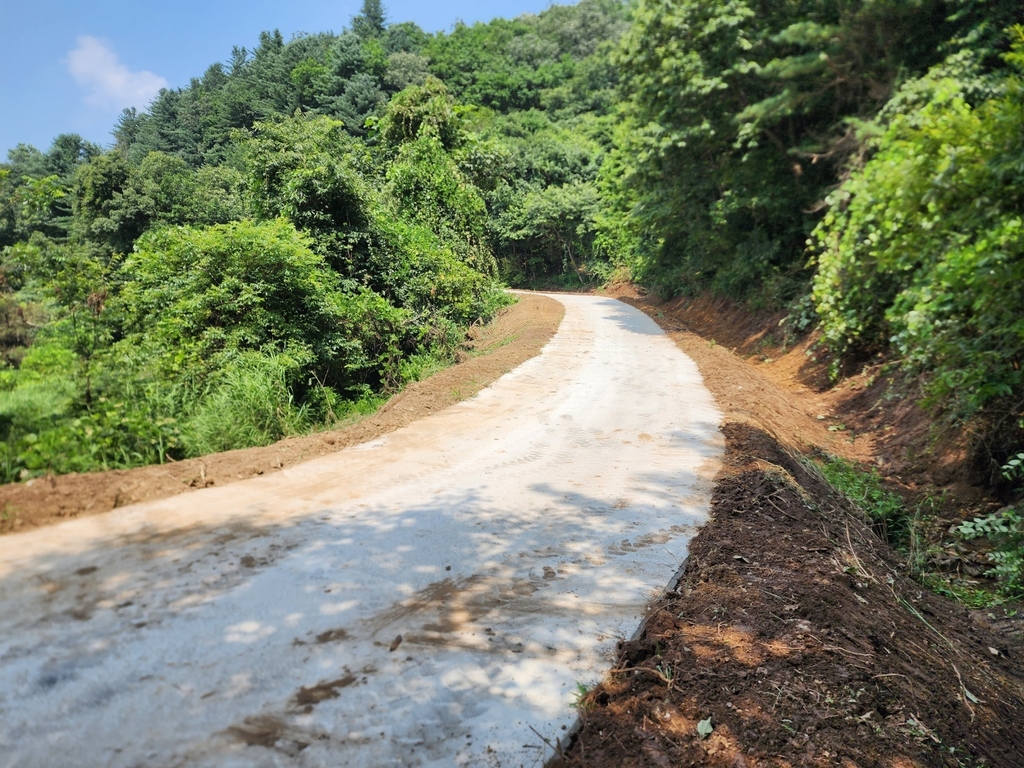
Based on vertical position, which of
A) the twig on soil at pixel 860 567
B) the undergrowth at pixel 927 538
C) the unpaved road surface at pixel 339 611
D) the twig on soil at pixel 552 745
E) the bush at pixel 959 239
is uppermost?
the bush at pixel 959 239

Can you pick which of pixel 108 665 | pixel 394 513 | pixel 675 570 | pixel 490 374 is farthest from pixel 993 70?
pixel 108 665

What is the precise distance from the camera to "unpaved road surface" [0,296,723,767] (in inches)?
84.8

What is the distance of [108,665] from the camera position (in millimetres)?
2410

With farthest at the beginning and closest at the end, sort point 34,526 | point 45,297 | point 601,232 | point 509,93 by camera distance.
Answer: point 509,93 → point 601,232 → point 45,297 → point 34,526

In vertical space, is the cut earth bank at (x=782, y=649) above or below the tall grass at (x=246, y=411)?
below

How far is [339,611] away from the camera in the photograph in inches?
115

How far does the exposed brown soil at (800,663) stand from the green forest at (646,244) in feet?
8.49

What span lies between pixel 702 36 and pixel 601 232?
1915cm

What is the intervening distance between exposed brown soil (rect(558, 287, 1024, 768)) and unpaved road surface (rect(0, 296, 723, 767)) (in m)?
0.23

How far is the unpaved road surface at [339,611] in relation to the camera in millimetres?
2154

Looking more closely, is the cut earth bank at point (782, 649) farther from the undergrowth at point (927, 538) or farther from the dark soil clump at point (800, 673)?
the undergrowth at point (927, 538)

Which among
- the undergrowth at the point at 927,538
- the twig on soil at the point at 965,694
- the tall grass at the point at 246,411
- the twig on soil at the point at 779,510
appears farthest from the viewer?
the tall grass at the point at 246,411

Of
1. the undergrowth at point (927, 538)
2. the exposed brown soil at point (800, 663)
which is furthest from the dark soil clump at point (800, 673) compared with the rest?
the undergrowth at point (927, 538)

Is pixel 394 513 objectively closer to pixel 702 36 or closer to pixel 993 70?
pixel 993 70
